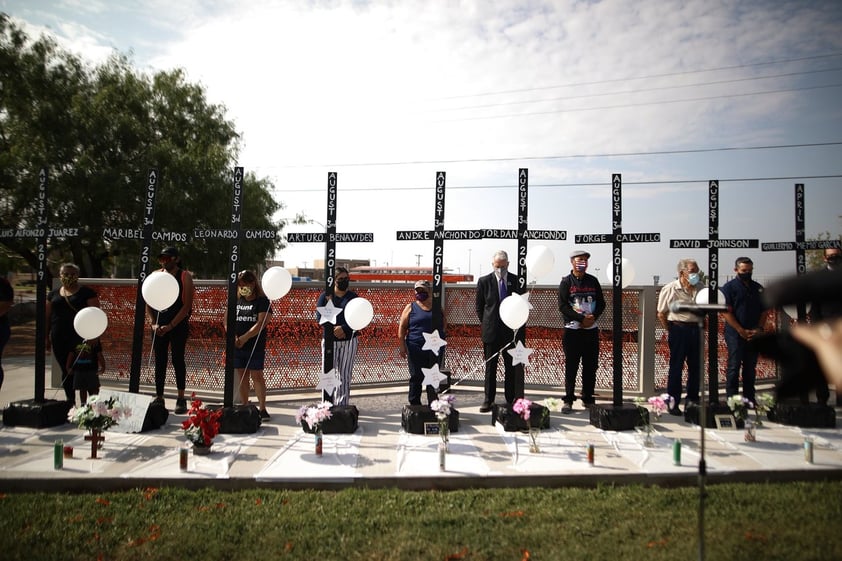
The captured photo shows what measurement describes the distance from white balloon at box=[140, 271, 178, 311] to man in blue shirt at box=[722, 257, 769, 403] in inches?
276

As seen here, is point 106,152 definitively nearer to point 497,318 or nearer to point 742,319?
point 497,318

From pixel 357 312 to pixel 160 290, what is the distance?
2.27 m

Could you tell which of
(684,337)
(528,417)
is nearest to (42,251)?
(528,417)

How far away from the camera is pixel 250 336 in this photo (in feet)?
18.3

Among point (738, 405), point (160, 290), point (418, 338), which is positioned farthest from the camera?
point (418, 338)

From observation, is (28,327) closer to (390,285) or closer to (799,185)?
(390,285)

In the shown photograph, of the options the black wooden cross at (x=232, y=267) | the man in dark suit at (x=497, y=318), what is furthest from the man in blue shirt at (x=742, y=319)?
the black wooden cross at (x=232, y=267)

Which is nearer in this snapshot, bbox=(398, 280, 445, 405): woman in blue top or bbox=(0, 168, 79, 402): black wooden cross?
bbox=(398, 280, 445, 405): woman in blue top

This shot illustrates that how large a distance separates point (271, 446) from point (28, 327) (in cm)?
1786

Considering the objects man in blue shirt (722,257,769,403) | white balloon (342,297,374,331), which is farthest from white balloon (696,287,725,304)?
white balloon (342,297,374,331)

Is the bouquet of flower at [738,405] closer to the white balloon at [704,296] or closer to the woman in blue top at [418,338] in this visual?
the white balloon at [704,296]

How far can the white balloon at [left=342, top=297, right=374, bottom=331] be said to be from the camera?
522 cm

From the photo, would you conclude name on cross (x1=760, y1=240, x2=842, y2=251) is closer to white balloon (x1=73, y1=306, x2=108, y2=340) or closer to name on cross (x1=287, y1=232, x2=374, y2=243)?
name on cross (x1=287, y1=232, x2=374, y2=243)

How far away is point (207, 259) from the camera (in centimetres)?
1582
